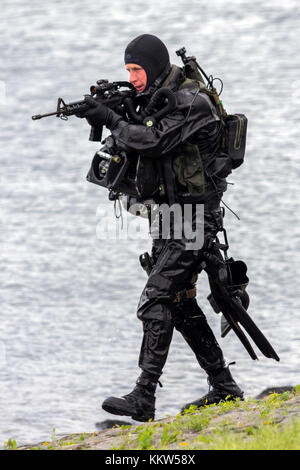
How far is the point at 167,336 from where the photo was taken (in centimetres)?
759

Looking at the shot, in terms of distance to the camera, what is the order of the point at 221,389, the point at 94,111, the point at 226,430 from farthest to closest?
the point at 221,389 → the point at 94,111 → the point at 226,430

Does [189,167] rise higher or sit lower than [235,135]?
lower

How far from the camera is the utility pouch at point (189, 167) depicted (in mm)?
7418

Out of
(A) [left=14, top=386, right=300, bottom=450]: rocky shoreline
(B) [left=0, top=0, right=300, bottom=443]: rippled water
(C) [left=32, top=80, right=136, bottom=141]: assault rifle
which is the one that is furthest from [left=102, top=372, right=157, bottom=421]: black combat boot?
(B) [left=0, top=0, right=300, bottom=443]: rippled water

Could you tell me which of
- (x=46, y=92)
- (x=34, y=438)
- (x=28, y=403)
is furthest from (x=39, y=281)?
(x=46, y=92)

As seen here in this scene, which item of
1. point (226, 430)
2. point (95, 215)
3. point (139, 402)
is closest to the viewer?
point (226, 430)

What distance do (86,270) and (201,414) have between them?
752 cm

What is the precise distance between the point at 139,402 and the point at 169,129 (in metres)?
1.91

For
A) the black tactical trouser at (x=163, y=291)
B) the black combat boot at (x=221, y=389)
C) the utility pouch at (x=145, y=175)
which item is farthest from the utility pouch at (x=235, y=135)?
the black combat boot at (x=221, y=389)

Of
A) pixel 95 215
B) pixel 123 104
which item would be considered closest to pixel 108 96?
pixel 123 104

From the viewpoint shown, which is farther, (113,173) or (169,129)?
(113,173)

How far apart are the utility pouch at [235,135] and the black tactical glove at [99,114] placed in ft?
2.70

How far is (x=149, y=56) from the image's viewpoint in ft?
24.5

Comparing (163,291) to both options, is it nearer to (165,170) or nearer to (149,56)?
(165,170)
